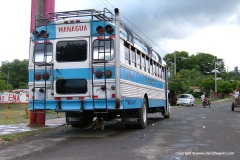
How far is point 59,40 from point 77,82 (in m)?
1.54

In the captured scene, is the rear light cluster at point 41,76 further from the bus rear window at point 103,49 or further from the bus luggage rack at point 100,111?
the bus luggage rack at point 100,111

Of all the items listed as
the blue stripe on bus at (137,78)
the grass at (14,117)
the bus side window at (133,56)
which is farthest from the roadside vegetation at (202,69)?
the bus side window at (133,56)

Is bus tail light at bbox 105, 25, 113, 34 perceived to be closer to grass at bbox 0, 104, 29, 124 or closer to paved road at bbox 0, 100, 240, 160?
paved road at bbox 0, 100, 240, 160

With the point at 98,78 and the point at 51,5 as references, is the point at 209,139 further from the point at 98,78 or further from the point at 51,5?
the point at 51,5

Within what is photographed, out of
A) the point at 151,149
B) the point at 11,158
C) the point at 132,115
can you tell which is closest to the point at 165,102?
the point at 132,115

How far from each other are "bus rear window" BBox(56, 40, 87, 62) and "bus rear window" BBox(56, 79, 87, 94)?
684 millimetres

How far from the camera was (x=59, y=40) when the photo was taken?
11.9 m

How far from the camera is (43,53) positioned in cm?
1205

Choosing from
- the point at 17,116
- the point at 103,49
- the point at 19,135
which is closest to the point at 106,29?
the point at 103,49

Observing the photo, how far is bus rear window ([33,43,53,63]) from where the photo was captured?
39.3 feet

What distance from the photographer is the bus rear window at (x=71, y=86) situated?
37.8ft

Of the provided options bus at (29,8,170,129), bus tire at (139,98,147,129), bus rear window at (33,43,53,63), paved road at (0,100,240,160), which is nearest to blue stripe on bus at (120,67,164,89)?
bus at (29,8,170,129)

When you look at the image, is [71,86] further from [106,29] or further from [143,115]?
[143,115]

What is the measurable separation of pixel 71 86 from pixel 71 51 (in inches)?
45.1
